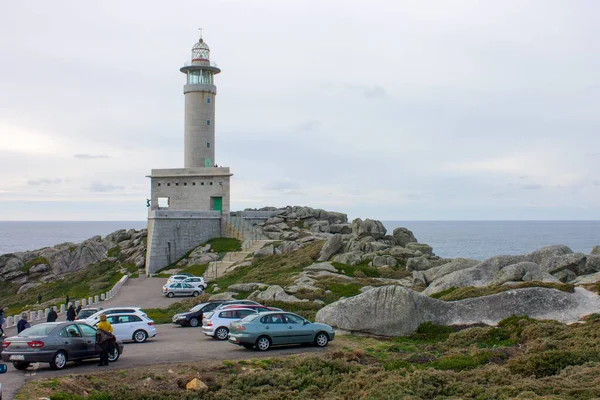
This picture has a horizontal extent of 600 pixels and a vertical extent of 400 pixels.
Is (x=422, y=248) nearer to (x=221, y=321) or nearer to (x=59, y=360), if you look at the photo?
(x=221, y=321)

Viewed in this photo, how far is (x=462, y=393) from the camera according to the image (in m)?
15.2

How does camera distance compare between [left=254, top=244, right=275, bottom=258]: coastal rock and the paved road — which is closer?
the paved road

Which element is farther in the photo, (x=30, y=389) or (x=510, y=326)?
(x=510, y=326)

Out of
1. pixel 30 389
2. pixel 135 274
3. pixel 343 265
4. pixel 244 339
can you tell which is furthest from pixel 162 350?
pixel 135 274

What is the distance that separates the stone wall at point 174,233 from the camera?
61.2 m

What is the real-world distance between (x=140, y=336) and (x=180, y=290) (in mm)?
21246

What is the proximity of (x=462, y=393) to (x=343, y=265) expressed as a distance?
98.5 feet

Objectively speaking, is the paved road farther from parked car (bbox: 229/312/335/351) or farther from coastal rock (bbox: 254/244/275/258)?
coastal rock (bbox: 254/244/275/258)

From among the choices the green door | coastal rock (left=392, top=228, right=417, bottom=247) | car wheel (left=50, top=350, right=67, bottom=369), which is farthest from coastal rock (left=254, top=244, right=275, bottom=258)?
car wheel (left=50, top=350, right=67, bottom=369)

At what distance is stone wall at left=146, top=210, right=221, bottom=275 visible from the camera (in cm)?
6116

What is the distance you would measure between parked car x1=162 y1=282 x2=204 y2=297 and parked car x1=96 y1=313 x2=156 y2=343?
2049cm

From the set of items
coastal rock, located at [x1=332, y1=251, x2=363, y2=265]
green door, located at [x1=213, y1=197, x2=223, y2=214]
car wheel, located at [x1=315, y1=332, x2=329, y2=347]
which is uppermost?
green door, located at [x1=213, y1=197, x2=223, y2=214]

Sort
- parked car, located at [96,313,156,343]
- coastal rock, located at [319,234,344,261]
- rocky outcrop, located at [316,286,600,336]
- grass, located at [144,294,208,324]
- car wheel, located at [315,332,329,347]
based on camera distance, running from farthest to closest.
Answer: coastal rock, located at [319,234,344,261] < grass, located at [144,294,208,324] < parked car, located at [96,313,156,343] < rocky outcrop, located at [316,286,600,336] < car wheel, located at [315,332,329,347]

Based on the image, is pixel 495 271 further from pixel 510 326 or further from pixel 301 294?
pixel 301 294
